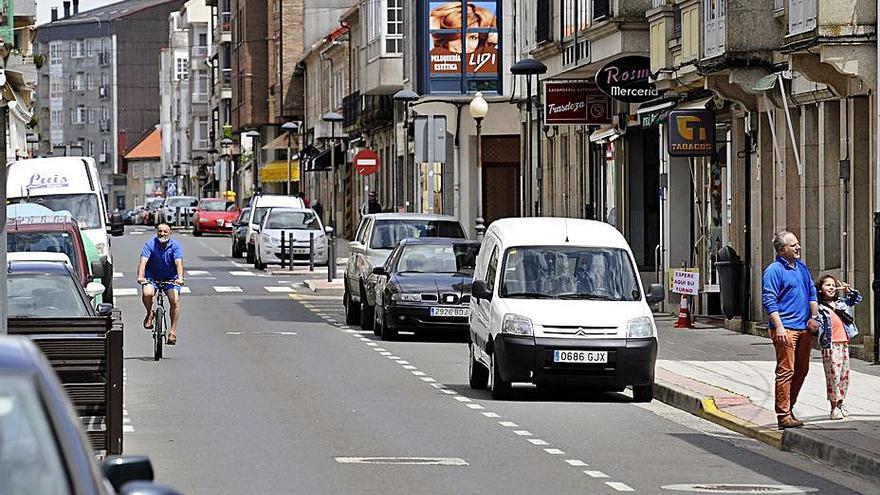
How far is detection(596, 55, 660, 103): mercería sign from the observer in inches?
1271

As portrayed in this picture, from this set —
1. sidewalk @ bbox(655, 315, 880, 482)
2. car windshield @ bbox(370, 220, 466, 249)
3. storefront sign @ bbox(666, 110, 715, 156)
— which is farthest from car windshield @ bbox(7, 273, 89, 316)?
car windshield @ bbox(370, 220, 466, 249)

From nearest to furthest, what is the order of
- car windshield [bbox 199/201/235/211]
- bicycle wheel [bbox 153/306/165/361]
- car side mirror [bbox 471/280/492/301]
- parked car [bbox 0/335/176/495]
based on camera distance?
parked car [bbox 0/335/176/495] → car side mirror [bbox 471/280/492/301] → bicycle wheel [bbox 153/306/165/361] → car windshield [bbox 199/201/235/211]

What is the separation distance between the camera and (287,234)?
52.2 meters

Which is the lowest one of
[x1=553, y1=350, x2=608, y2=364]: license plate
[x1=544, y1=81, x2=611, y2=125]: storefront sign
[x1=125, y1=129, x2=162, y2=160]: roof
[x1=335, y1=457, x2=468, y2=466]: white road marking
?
[x1=335, y1=457, x2=468, y2=466]: white road marking

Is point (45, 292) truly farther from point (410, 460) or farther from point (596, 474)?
point (596, 474)

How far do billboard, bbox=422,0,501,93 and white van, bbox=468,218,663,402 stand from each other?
30.3 metres

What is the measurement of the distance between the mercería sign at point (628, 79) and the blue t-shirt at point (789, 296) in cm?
1672

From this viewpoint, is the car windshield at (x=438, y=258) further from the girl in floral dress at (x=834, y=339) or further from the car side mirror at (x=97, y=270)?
the girl in floral dress at (x=834, y=339)

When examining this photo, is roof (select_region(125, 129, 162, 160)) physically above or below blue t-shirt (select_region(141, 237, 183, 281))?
above

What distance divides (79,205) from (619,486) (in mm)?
23647

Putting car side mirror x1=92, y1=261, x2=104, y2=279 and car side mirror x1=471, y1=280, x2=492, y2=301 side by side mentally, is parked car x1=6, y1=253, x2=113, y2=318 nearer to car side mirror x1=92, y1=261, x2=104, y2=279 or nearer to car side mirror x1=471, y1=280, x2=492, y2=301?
car side mirror x1=471, y1=280, x2=492, y2=301

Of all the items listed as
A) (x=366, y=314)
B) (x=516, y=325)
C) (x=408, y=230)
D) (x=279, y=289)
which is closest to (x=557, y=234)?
(x=516, y=325)

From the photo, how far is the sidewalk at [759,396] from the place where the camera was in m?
14.2

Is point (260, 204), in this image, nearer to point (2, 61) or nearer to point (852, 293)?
point (2, 61)
